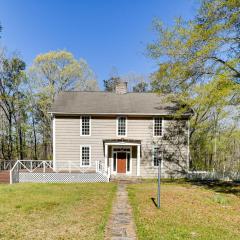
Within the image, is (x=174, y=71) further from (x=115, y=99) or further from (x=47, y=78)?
(x=47, y=78)

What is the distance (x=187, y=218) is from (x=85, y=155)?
14698mm

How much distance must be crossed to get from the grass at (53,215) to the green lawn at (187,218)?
1257 millimetres

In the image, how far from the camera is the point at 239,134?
32.9 metres

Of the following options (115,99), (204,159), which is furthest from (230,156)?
(115,99)

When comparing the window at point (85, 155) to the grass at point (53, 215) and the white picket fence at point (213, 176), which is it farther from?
the grass at point (53, 215)

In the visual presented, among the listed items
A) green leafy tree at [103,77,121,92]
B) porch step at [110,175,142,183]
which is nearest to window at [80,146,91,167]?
porch step at [110,175,142,183]

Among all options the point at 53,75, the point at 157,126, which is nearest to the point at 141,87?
the point at 53,75

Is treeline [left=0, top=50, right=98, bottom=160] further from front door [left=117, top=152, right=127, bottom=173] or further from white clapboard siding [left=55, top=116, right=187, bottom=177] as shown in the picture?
front door [left=117, top=152, right=127, bottom=173]

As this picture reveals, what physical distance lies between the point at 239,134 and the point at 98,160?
19.5 meters

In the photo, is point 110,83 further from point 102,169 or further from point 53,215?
point 53,215

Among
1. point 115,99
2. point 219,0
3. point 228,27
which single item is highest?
point 219,0

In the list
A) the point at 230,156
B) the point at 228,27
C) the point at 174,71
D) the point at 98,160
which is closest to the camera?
the point at 228,27

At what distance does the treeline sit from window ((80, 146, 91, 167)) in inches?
441

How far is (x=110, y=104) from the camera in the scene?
23.8 meters
